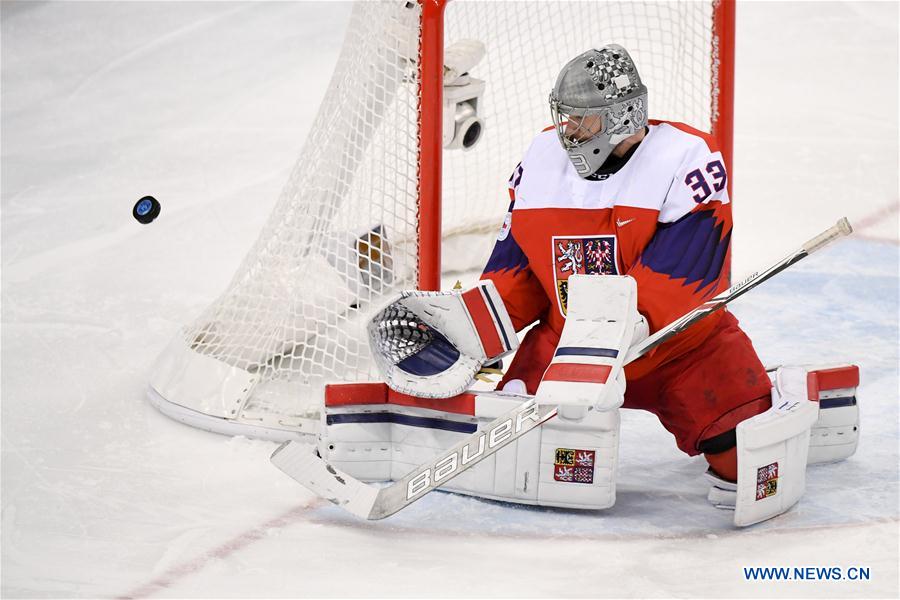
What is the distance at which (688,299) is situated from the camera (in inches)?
105

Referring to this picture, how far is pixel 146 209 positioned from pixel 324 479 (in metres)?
0.80

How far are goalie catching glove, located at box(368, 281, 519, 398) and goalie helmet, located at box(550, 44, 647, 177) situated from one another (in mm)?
374

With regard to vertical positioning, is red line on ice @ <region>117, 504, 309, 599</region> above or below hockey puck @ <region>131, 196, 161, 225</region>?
below

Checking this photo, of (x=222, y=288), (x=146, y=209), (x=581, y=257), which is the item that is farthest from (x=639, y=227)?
(x=222, y=288)

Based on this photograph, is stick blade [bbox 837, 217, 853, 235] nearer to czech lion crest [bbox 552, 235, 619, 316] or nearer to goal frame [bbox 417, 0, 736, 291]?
czech lion crest [bbox 552, 235, 619, 316]

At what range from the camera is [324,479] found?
2.87 m

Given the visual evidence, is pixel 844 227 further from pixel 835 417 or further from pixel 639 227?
pixel 835 417

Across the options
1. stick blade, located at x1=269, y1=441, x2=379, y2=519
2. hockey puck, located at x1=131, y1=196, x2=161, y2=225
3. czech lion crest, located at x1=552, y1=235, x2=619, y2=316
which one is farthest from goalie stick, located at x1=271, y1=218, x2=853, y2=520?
hockey puck, located at x1=131, y1=196, x2=161, y2=225

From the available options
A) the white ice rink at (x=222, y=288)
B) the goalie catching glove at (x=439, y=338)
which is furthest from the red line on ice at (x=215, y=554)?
the goalie catching glove at (x=439, y=338)

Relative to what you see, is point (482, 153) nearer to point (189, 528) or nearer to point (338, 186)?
point (338, 186)

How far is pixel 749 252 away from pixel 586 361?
2.29 metres

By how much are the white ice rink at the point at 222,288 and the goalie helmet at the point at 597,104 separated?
761 mm

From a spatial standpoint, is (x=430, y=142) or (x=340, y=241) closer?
(x=430, y=142)

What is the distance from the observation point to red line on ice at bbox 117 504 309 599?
2.53 m
